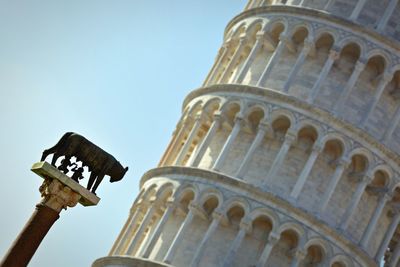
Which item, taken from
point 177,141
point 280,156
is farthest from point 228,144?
point 177,141

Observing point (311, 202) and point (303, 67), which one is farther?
point (303, 67)

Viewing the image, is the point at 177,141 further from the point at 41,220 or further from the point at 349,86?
the point at 41,220

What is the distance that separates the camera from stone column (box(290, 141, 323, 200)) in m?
23.9

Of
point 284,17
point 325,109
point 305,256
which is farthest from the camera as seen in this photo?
point 284,17

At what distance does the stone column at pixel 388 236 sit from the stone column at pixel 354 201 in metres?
1.66

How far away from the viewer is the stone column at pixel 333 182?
24.0 metres

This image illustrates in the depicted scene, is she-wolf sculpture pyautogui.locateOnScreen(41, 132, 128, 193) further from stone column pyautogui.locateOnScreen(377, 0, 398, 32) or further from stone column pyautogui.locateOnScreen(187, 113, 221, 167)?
stone column pyautogui.locateOnScreen(377, 0, 398, 32)

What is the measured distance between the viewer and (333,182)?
24.3 m

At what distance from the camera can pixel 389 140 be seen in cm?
2559

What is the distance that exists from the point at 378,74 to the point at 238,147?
4852 mm

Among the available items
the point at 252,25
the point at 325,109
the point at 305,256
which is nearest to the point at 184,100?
the point at 252,25

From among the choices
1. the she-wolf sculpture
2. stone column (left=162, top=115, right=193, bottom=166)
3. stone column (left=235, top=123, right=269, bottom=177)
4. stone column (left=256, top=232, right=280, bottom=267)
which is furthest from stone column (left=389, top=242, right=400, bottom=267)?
the she-wolf sculpture

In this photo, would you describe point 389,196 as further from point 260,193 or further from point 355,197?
point 260,193

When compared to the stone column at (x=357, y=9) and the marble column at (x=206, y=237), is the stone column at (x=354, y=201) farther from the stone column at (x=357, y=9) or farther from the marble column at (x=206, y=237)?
the stone column at (x=357, y=9)
